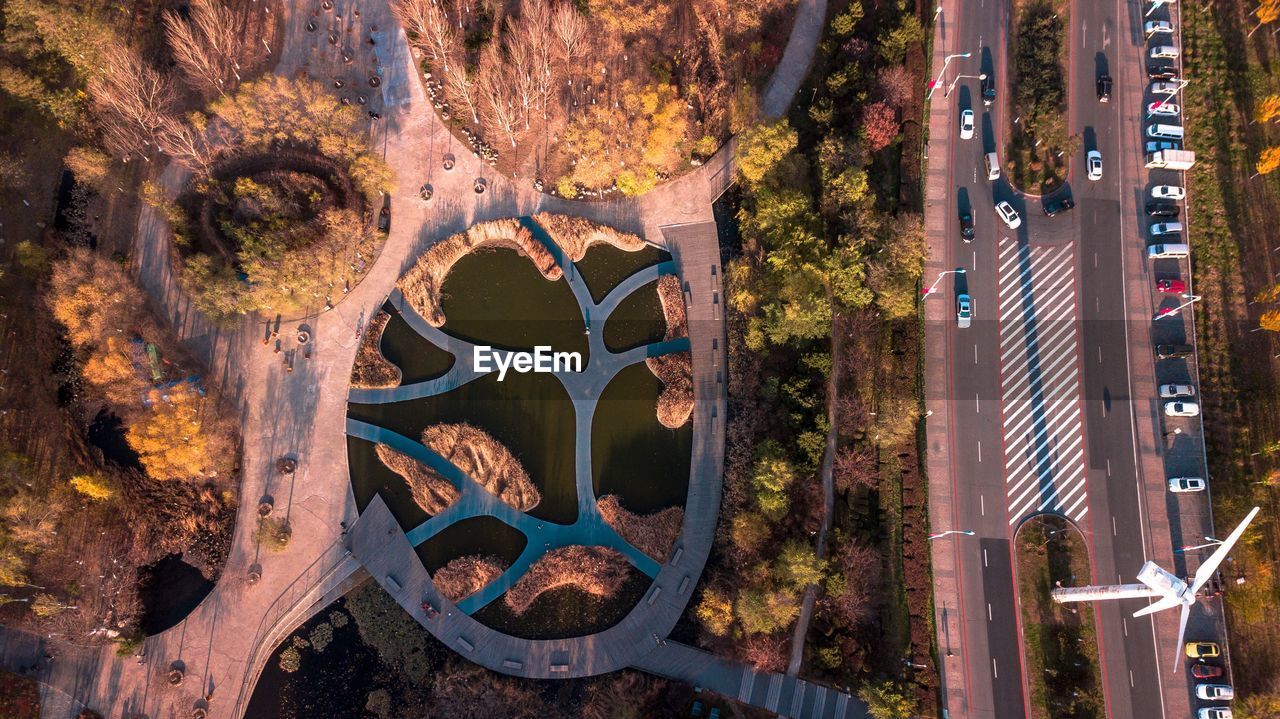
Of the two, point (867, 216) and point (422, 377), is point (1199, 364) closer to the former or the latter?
point (867, 216)

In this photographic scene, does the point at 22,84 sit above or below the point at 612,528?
above

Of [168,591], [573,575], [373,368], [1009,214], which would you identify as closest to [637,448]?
[573,575]

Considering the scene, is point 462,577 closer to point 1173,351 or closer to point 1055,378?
point 1055,378

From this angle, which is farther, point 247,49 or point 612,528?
point 247,49

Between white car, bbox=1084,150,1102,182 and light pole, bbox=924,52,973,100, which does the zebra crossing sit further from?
light pole, bbox=924,52,973,100

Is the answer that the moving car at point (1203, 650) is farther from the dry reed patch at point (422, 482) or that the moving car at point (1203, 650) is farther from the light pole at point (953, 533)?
the dry reed patch at point (422, 482)

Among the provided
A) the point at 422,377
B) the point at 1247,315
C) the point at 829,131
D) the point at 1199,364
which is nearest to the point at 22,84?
the point at 422,377
